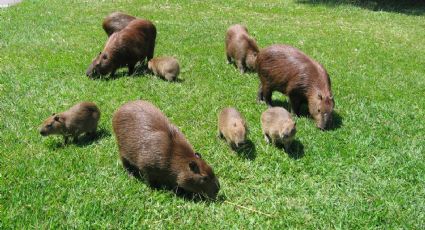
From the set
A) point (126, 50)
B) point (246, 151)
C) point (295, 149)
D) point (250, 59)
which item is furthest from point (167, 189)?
point (250, 59)

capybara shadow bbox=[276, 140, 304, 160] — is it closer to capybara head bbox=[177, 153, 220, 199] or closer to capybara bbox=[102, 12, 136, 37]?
capybara head bbox=[177, 153, 220, 199]

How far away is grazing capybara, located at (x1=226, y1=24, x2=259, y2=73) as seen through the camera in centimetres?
914

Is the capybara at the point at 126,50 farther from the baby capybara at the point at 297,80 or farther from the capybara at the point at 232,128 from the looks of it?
the capybara at the point at 232,128

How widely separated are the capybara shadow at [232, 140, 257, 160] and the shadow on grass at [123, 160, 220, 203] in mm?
1004

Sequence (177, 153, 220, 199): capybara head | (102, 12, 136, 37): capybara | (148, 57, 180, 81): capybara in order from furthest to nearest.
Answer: (102, 12, 136, 37): capybara → (148, 57, 180, 81): capybara → (177, 153, 220, 199): capybara head

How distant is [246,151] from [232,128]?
36 cm

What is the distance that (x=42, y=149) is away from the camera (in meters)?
5.55

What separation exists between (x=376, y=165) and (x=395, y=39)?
8891mm

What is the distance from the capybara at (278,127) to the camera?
573 cm

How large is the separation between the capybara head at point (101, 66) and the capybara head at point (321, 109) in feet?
12.7

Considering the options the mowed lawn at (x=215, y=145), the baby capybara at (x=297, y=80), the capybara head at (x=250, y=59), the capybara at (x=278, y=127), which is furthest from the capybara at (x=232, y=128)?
the capybara head at (x=250, y=59)

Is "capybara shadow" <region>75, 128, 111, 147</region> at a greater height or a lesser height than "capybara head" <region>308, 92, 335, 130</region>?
lesser

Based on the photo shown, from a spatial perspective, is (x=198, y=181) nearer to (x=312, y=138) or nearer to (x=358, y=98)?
(x=312, y=138)

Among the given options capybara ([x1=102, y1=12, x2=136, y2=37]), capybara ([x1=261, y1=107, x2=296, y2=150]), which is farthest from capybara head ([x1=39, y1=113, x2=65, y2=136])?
capybara ([x1=102, y1=12, x2=136, y2=37])
